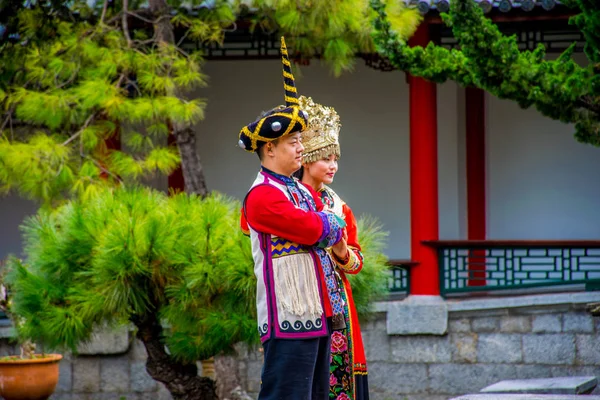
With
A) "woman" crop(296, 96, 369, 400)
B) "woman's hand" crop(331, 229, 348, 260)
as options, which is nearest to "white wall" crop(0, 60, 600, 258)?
"woman" crop(296, 96, 369, 400)

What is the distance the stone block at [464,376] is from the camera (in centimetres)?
951

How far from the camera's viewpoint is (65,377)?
9812mm

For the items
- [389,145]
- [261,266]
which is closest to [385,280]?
[261,266]

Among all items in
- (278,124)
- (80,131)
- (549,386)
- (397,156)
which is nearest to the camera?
(278,124)

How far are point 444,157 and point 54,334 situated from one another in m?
5.88

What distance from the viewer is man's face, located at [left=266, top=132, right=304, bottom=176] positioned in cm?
442

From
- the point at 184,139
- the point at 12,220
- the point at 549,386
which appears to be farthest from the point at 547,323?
the point at 12,220

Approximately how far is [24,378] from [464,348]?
3.77 meters

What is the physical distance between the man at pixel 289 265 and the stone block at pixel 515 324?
535 centimetres

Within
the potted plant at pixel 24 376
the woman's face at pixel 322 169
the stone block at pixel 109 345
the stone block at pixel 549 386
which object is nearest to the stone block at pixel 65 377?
the stone block at pixel 109 345

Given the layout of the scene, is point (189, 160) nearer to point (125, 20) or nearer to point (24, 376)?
point (125, 20)

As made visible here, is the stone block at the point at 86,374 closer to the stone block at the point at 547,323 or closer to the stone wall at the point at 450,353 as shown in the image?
the stone wall at the point at 450,353

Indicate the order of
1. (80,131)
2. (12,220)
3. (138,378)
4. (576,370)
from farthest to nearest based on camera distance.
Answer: (12,220) < (138,378) < (576,370) < (80,131)

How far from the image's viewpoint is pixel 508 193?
11.2m
